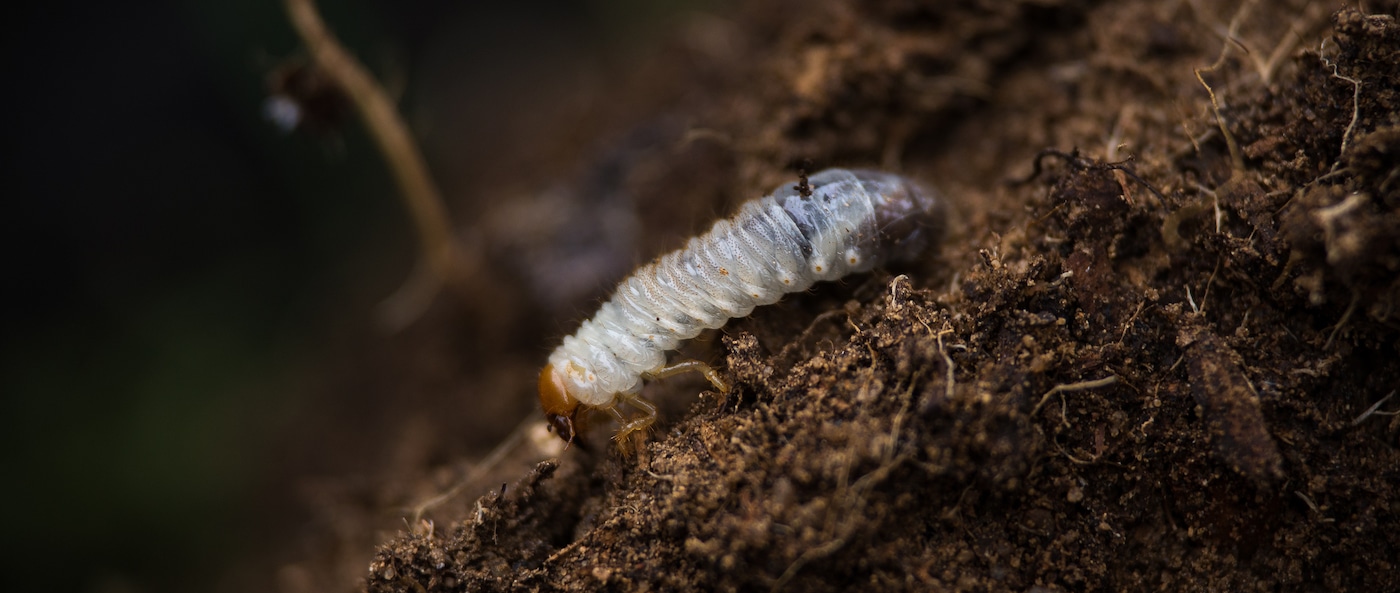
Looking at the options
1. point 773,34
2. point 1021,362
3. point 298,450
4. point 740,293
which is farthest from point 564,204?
point 1021,362

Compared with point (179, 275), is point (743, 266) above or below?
below

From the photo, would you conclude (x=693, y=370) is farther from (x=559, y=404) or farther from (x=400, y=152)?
(x=400, y=152)

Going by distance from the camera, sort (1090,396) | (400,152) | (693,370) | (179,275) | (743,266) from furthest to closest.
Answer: (179,275) → (400,152) → (693,370) → (743,266) → (1090,396)

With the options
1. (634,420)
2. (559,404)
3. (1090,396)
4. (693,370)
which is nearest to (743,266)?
(693,370)

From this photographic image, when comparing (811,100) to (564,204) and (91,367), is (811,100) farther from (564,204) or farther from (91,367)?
(91,367)

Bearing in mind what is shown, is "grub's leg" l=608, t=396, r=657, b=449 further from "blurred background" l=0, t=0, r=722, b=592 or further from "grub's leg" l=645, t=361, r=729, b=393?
"blurred background" l=0, t=0, r=722, b=592

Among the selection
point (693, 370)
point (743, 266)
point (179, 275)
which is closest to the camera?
point (743, 266)
